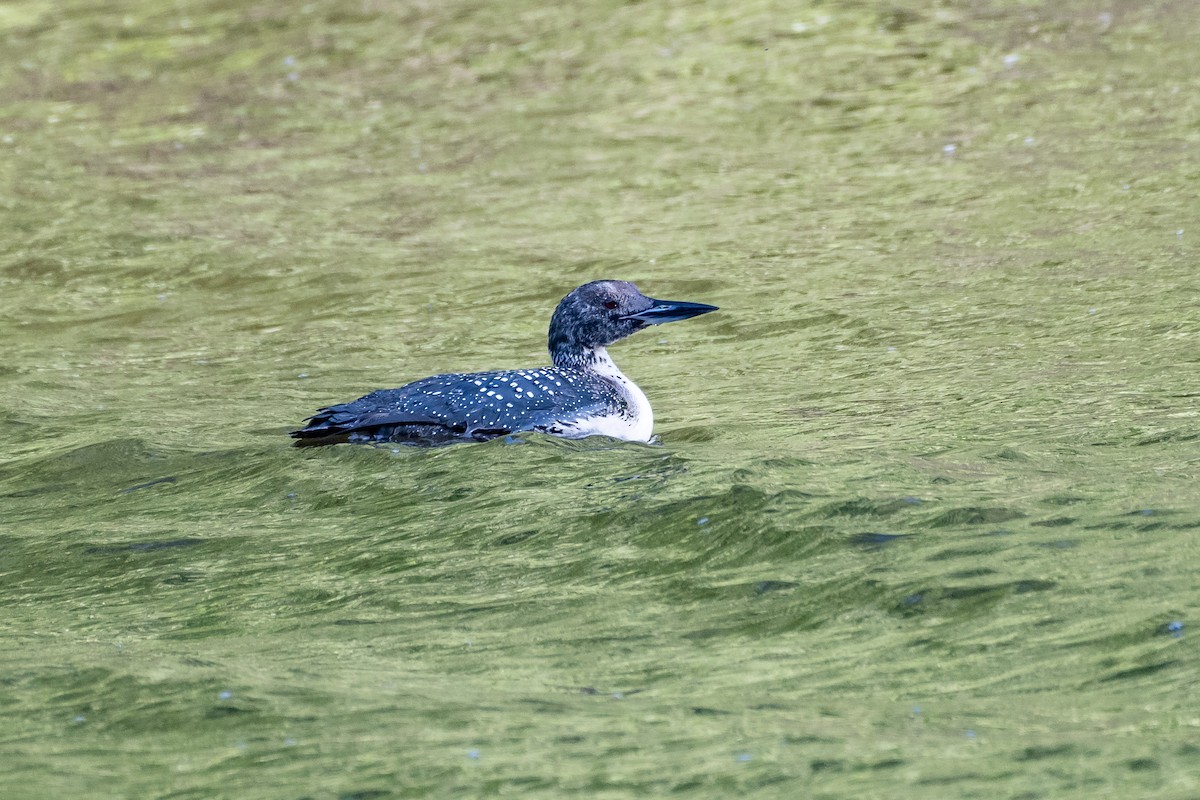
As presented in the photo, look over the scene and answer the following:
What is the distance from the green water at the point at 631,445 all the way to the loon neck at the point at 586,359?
1.69ft

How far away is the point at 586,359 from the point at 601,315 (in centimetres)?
25

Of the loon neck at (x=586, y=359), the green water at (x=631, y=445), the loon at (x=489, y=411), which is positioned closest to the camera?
the green water at (x=631, y=445)

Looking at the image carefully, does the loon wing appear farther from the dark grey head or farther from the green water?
the dark grey head

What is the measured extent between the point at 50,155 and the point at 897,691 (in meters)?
14.7

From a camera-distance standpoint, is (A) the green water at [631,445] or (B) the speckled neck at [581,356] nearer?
(A) the green water at [631,445]

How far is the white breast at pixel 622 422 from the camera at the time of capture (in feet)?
27.7

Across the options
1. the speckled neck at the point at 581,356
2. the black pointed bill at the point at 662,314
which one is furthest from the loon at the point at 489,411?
the speckled neck at the point at 581,356

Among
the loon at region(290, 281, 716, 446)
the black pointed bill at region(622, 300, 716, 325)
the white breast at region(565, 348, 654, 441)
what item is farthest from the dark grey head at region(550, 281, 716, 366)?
the loon at region(290, 281, 716, 446)

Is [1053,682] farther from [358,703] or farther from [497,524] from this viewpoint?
[497,524]

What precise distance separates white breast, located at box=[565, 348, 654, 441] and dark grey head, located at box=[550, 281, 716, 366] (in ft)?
0.62

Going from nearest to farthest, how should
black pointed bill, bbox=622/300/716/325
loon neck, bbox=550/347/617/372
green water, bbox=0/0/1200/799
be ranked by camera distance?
green water, bbox=0/0/1200/799 → black pointed bill, bbox=622/300/716/325 → loon neck, bbox=550/347/617/372

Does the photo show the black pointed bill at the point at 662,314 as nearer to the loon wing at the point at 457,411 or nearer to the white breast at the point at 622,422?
the white breast at the point at 622,422

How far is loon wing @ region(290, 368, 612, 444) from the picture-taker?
27.3 feet

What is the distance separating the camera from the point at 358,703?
18.4 ft
